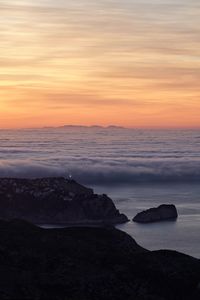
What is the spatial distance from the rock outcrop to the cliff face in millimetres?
2351

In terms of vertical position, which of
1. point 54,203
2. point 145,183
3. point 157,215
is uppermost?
point 145,183

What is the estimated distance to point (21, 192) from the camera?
9350 cm

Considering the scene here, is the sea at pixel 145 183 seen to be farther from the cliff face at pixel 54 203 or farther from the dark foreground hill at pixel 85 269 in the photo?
the dark foreground hill at pixel 85 269

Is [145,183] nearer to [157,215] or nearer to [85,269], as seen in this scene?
[157,215]

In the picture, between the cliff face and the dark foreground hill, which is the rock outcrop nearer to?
the cliff face

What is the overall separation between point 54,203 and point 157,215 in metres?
14.5

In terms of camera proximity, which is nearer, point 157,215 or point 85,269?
point 85,269

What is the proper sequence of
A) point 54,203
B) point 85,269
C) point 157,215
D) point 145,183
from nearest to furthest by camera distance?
point 85,269
point 157,215
point 54,203
point 145,183

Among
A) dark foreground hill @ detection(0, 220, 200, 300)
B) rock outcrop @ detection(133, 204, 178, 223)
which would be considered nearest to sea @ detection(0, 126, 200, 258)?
rock outcrop @ detection(133, 204, 178, 223)

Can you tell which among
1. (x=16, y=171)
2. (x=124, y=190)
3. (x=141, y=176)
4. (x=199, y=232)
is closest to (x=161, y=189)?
(x=124, y=190)

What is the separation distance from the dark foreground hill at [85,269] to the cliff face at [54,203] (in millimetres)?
66771

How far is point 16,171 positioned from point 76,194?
62.8m

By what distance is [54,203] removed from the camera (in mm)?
90062

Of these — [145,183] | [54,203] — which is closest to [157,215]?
[54,203]
